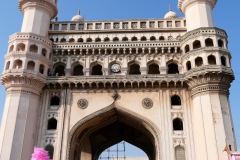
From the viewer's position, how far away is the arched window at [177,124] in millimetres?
24172

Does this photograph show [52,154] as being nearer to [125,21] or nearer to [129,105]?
[129,105]

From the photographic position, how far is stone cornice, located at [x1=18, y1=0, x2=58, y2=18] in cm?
2845

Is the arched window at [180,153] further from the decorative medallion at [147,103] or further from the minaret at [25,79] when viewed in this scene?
the minaret at [25,79]

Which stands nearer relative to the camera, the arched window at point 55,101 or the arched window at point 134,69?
the arched window at point 55,101

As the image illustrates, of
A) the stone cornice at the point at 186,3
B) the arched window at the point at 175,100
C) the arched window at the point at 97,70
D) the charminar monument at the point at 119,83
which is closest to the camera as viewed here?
the charminar monument at the point at 119,83

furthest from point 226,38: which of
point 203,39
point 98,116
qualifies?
point 98,116

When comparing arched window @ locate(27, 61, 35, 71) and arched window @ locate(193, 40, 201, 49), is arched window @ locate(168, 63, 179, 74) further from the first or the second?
arched window @ locate(27, 61, 35, 71)

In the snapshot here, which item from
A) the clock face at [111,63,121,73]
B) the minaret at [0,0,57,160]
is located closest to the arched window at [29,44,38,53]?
the minaret at [0,0,57,160]

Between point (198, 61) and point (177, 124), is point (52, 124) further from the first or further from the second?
point (198, 61)

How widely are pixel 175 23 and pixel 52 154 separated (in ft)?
50.5

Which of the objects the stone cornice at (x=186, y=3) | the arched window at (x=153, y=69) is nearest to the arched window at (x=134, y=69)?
the arched window at (x=153, y=69)

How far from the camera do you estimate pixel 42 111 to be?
81.8 ft

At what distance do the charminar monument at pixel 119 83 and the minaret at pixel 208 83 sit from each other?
7cm

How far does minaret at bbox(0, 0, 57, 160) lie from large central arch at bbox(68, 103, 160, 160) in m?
3.43
